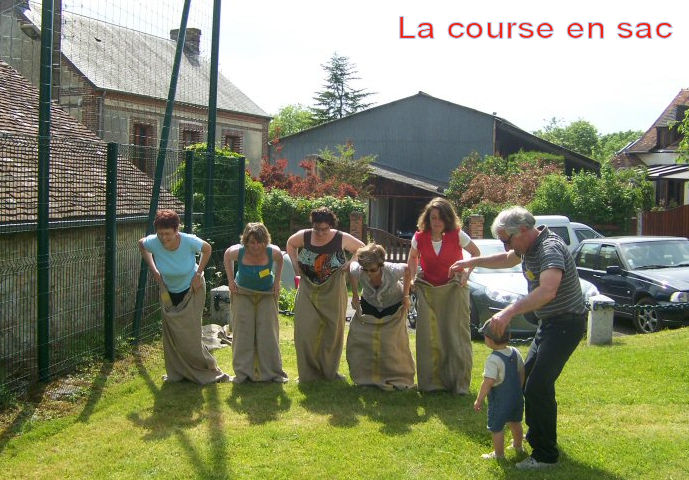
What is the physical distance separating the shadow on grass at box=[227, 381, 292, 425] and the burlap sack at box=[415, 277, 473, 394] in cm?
136

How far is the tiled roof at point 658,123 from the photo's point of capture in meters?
39.2

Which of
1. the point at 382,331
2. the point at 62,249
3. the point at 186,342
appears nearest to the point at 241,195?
the point at 62,249

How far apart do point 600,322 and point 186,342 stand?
5614 mm

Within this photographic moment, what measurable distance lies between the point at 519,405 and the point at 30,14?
15420mm

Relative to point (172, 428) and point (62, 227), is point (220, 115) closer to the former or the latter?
point (62, 227)

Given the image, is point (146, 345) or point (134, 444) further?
point (146, 345)

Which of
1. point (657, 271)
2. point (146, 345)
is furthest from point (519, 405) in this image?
point (657, 271)

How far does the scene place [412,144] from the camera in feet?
128

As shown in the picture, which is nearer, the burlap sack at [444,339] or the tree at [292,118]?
the burlap sack at [444,339]

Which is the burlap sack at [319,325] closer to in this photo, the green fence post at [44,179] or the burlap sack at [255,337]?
the burlap sack at [255,337]

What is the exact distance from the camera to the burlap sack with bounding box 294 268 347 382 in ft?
23.8

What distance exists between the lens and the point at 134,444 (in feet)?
18.2

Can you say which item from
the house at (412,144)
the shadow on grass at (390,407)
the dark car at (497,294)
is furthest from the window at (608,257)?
the house at (412,144)

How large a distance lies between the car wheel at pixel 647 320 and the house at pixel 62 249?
7.67m
